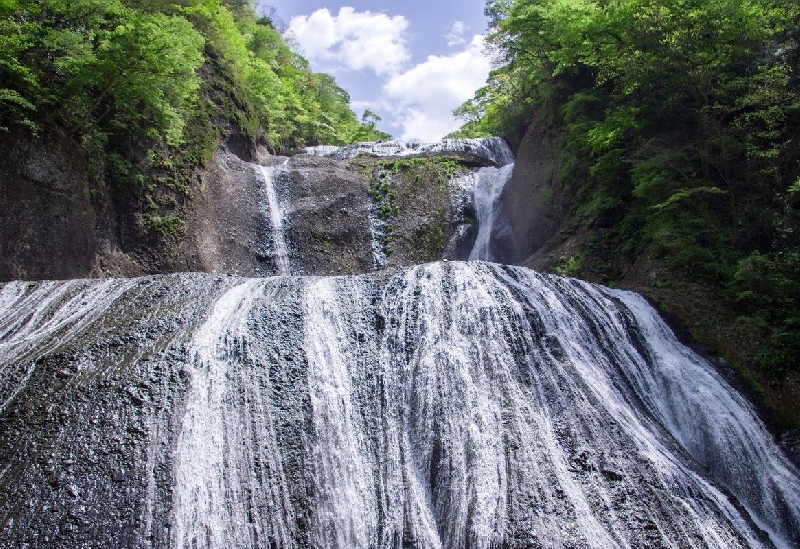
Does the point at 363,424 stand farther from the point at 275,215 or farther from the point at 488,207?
the point at 488,207

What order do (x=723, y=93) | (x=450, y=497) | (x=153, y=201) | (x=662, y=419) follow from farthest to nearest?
(x=153, y=201)
(x=723, y=93)
(x=662, y=419)
(x=450, y=497)

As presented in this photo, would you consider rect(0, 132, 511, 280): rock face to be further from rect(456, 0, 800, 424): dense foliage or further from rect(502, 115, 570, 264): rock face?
rect(456, 0, 800, 424): dense foliage

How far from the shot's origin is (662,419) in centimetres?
702

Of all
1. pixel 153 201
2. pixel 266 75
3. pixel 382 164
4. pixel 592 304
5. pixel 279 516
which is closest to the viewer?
pixel 279 516

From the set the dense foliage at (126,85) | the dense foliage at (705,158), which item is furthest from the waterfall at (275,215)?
the dense foliage at (705,158)

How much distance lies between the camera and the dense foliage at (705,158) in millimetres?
8617

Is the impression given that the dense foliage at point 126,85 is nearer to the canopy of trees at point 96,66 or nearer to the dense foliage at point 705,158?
the canopy of trees at point 96,66

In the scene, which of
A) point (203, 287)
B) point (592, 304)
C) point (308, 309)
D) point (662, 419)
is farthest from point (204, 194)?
point (662, 419)

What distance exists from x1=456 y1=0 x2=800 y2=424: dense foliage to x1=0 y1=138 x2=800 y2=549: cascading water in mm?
2034

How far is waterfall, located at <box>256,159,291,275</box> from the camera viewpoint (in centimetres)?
1413

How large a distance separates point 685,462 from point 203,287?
7.15 metres

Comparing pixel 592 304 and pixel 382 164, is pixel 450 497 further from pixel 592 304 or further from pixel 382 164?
pixel 382 164

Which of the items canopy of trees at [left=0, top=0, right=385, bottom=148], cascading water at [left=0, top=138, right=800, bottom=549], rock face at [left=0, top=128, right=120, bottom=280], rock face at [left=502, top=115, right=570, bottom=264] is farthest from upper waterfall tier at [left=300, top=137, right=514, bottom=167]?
cascading water at [left=0, top=138, right=800, bottom=549]

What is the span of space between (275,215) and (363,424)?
10029mm
